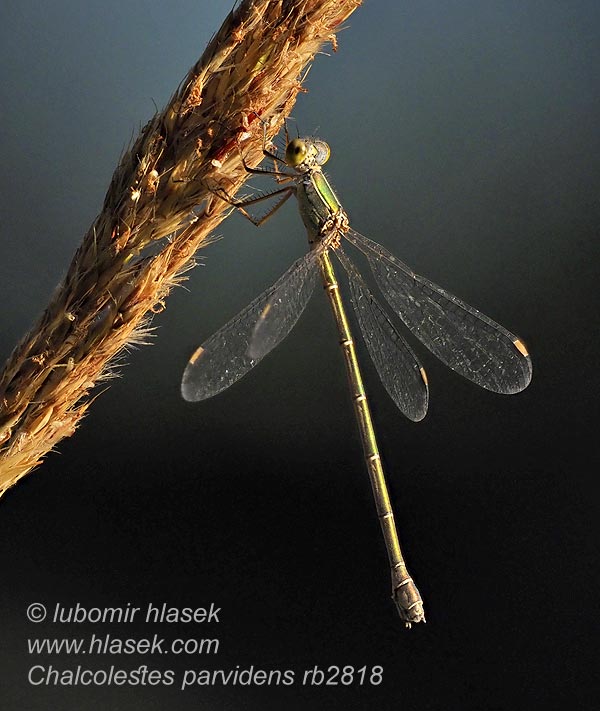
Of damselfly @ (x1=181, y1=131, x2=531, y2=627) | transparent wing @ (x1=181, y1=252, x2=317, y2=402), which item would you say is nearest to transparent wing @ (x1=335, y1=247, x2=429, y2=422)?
damselfly @ (x1=181, y1=131, x2=531, y2=627)

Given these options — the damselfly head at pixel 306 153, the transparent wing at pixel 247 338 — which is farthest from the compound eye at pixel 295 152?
the transparent wing at pixel 247 338

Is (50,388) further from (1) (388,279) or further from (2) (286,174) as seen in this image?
(1) (388,279)

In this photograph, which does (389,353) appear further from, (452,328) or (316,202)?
(316,202)

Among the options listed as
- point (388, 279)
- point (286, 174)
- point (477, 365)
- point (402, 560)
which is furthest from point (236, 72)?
point (402, 560)

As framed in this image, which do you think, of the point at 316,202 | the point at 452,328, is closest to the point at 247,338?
the point at 316,202

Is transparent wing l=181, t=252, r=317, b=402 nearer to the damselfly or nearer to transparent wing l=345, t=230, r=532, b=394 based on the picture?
the damselfly
